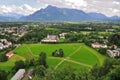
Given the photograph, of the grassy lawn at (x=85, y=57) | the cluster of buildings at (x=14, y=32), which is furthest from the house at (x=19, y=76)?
the cluster of buildings at (x=14, y=32)

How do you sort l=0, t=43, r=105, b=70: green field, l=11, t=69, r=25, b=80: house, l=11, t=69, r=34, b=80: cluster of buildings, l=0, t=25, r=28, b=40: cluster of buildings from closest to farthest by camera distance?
l=11, t=69, r=34, b=80: cluster of buildings, l=11, t=69, r=25, b=80: house, l=0, t=43, r=105, b=70: green field, l=0, t=25, r=28, b=40: cluster of buildings

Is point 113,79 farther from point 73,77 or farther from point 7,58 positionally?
point 7,58

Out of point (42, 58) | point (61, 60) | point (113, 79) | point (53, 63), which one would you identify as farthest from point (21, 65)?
point (113, 79)

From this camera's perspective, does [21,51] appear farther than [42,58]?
Yes

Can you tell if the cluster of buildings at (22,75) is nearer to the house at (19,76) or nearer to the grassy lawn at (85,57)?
the house at (19,76)

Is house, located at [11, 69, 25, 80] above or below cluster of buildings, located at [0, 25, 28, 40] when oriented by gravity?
above

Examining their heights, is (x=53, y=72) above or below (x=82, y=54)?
above

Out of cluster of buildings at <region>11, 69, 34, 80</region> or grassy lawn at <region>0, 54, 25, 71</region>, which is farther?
grassy lawn at <region>0, 54, 25, 71</region>

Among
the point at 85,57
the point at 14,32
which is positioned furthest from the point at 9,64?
the point at 14,32

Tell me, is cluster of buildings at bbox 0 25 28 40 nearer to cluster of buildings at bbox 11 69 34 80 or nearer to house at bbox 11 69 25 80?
house at bbox 11 69 25 80

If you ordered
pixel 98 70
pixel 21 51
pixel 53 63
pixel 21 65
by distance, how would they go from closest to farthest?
pixel 98 70 < pixel 21 65 < pixel 53 63 < pixel 21 51

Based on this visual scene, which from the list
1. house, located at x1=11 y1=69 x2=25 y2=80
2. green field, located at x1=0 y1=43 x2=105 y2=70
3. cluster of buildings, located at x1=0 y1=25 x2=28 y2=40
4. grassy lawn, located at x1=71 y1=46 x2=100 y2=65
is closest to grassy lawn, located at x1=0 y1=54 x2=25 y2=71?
green field, located at x1=0 y1=43 x2=105 y2=70
